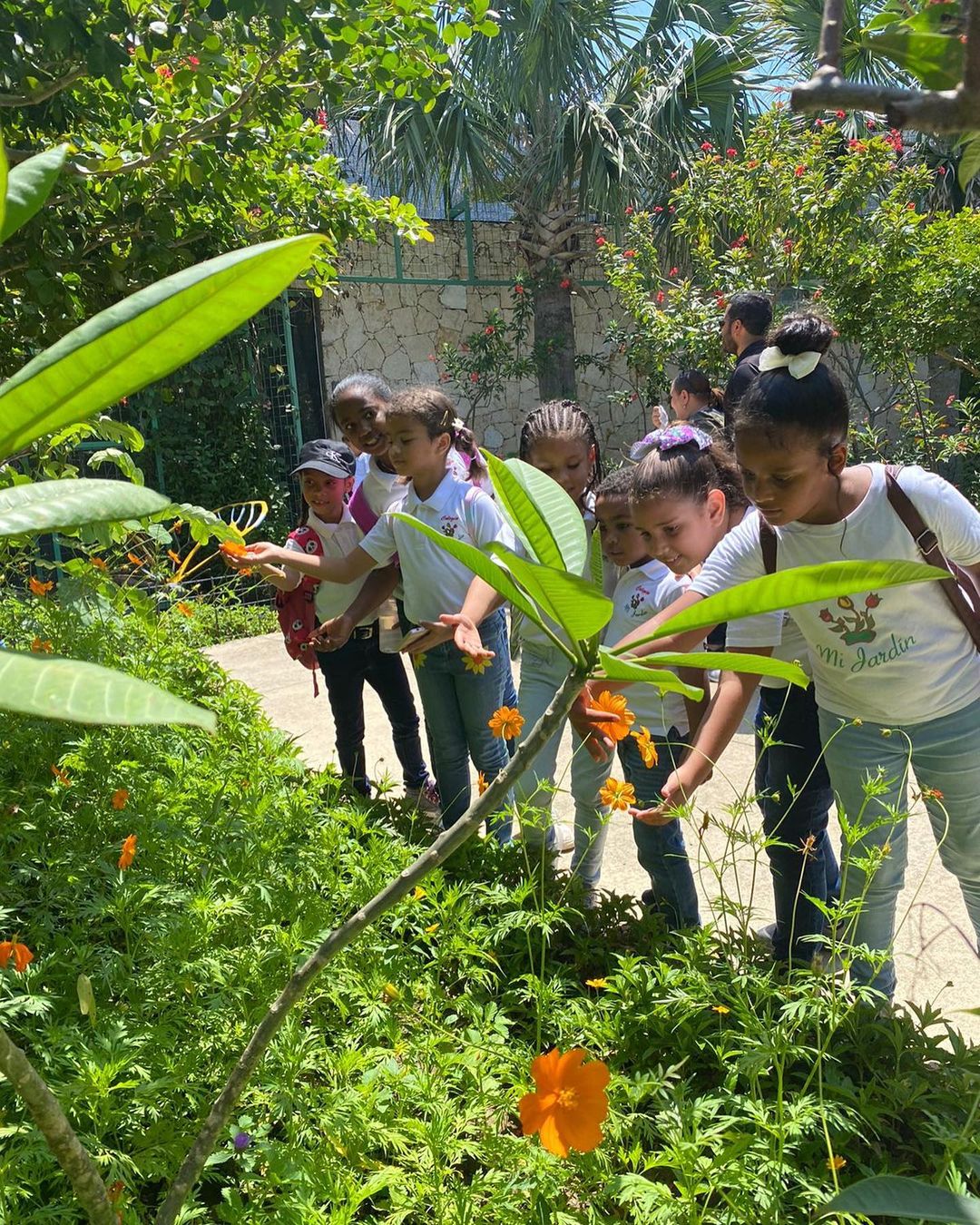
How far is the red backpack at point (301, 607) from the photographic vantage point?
340 centimetres

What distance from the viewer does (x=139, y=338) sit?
555 mm

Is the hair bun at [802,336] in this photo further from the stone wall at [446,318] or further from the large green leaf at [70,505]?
the stone wall at [446,318]

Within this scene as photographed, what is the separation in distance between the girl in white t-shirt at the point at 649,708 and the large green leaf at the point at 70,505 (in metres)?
1.83

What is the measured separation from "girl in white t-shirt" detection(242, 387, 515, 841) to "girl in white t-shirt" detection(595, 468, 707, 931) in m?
0.33

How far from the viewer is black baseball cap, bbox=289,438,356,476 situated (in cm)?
332

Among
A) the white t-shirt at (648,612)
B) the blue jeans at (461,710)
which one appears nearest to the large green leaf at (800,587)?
the white t-shirt at (648,612)

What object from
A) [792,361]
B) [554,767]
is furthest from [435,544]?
[792,361]

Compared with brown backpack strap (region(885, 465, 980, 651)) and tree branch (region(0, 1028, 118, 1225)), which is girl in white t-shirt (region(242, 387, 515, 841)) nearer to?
brown backpack strap (region(885, 465, 980, 651))

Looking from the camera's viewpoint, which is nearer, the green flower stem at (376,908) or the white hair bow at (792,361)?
the green flower stem at (376,908)

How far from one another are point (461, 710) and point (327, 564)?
66cm

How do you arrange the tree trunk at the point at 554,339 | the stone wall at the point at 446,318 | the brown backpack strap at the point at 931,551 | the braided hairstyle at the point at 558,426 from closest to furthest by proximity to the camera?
1. the brown backpack strap at the point at 931,551
2. the braided hairstyle at the point at 558,426
3. the stone wall at the point at 446,318
4. the tree trunk at the point at 554,339

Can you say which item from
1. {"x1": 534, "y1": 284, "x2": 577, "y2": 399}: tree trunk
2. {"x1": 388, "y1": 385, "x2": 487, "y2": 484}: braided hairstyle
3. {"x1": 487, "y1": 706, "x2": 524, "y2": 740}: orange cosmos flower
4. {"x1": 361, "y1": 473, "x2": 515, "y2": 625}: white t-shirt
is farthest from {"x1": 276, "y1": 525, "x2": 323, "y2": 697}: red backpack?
{"x1": 534, "y1": 284, "x2": 577, "y2": 399}: tree trunk

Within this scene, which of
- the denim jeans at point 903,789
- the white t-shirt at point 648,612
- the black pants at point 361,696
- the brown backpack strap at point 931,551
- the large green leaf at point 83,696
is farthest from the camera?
the black pants at point 361,696

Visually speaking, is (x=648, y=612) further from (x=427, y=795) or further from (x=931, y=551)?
(x=427, y=795)
